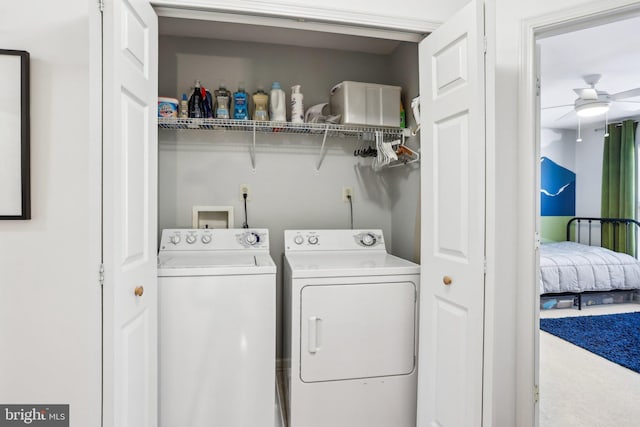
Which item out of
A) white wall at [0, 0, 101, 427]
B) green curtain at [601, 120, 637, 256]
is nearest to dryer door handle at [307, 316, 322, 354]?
white wall at [0, 0, 101, 427]

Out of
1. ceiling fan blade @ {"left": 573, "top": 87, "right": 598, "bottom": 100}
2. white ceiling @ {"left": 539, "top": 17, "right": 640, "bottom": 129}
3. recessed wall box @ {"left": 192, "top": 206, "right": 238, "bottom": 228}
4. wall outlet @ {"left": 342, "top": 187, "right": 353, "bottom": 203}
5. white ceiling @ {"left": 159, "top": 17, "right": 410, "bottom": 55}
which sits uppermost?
white ceiling @ {"left": 539, "top": 17, "right": 640, "bottom": 129}

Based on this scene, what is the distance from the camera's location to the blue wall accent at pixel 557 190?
5.82m

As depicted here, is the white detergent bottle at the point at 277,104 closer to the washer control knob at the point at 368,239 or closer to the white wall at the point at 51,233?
the washer control knob at the point at 368,239

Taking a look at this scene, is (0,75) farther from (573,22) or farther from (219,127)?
(573,22)

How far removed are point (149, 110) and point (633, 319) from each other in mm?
4864

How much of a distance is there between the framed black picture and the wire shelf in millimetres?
737

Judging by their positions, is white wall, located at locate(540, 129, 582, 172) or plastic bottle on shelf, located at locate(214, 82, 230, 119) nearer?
plastic bottle on shelf, located at locate(214, 82, 230, 119)

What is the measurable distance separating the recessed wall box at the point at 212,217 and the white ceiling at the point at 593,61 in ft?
8.37

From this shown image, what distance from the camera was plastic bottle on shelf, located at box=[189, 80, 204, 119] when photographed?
2244mm

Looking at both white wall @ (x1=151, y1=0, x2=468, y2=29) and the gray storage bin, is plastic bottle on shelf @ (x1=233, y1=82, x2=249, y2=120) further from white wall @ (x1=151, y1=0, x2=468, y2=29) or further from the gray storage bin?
white wall @ (x1=151, y1=0, x2=468, y2=29)

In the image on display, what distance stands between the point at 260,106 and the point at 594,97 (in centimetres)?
365

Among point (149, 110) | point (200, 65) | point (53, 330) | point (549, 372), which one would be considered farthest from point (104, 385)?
point (549, 372)

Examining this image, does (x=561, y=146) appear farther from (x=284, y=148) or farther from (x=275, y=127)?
(x=275, y=127)

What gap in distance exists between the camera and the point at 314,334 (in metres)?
1.79
